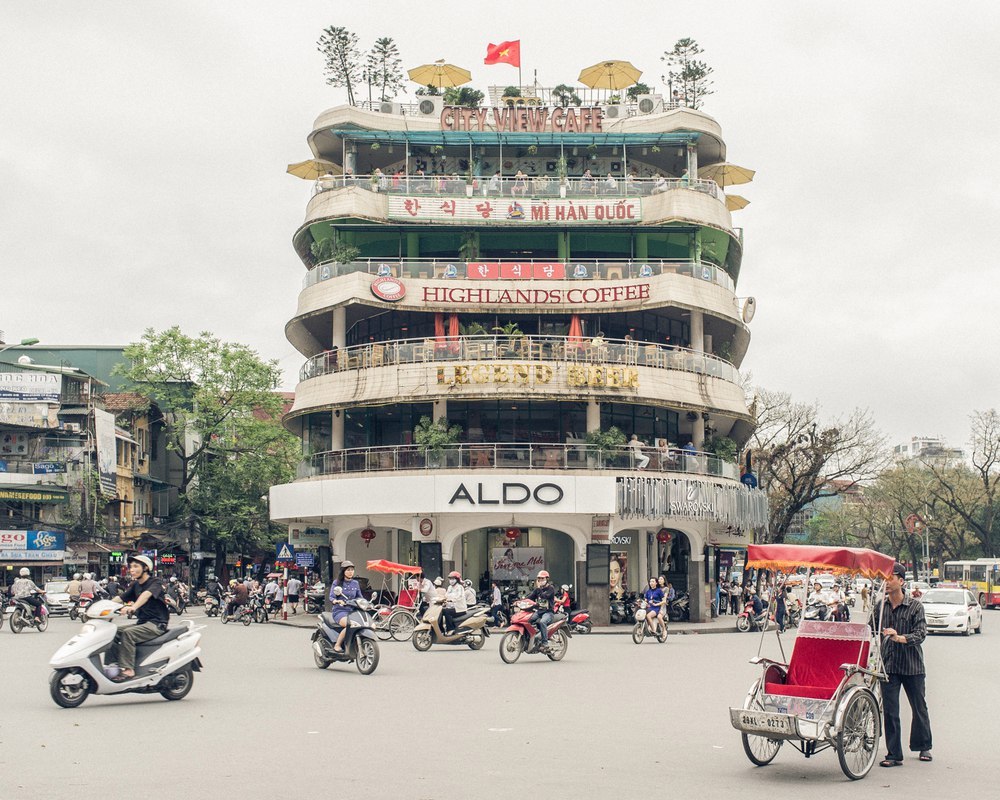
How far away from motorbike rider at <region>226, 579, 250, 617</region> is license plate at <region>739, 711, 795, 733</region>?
30520mm

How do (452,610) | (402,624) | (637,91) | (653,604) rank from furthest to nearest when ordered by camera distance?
(637,91), (402,624), (653,604), (452,610)

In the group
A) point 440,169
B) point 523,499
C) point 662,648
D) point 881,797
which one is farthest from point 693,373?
point 881,797

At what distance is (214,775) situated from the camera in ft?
32.2

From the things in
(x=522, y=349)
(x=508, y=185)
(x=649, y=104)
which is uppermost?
(x=649, y=104)

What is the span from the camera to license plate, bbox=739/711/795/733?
9.98 metres

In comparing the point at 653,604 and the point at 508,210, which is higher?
the point at 508,210

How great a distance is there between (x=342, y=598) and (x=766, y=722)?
11178 mm

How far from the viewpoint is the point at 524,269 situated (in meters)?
42.2

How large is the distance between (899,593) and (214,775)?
624 cm

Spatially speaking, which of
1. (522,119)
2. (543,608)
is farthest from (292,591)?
(543,608)

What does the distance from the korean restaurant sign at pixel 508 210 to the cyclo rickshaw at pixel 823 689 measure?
30.7 meters

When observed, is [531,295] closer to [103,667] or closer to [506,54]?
[506,54]

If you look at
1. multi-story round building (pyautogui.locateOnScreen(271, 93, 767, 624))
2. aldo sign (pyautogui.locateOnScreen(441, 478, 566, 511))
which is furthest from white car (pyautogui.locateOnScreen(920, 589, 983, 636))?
aldo sign (pyautogui.locateOnScreen(441, 478, 566, 511))

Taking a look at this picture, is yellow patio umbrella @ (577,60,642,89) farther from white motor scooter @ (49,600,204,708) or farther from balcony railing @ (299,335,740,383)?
white motor scooter @ (49,600,204,708)
